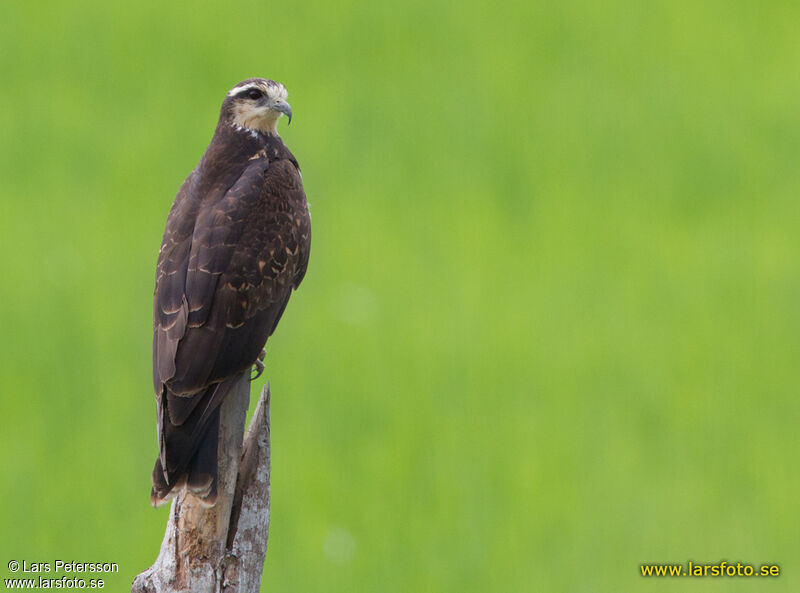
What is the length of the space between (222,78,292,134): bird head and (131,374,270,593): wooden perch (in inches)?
62.8

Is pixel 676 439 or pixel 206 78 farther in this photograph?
pixel 206 78

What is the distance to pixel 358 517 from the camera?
865 centimetres

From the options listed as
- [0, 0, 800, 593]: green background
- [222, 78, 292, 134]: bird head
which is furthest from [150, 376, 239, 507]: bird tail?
[0, 0, 800, 593]: green background

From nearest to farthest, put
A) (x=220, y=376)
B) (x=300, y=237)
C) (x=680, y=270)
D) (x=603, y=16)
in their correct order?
(x=220, y=376) → (x=300, y=237) → (x=680, y=270) → (x=603, y=16)

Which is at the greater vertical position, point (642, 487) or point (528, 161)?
point (528, 161)

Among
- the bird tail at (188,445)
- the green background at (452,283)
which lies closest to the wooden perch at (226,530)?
the bird tail at (188,445)

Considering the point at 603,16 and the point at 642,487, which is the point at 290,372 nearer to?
the point at 642,487

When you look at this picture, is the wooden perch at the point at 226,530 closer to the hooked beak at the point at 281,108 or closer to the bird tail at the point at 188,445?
the bird tail at the point at 188,445

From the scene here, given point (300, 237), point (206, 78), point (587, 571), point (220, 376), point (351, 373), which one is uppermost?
point (206, 78)

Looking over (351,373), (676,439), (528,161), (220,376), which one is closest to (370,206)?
(528,161)

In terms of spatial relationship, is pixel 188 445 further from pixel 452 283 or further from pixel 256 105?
pixel 452 283

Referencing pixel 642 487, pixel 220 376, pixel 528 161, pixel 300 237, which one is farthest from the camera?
pixel 528 161

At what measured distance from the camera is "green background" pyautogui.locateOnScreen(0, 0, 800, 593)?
342 inches

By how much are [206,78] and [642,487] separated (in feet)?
20.5
